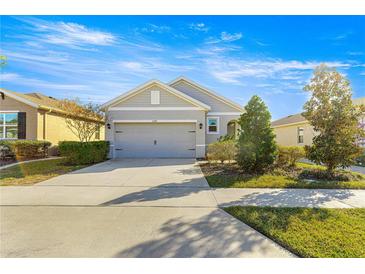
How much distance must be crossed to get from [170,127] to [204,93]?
4351mm

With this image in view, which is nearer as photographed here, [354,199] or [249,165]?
[354,199]

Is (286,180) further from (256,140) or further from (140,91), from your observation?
(140,91)

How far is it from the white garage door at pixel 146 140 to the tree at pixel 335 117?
804 cm

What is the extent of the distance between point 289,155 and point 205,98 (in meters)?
7.79

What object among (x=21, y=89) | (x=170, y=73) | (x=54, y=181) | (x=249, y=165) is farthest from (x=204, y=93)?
(x=21, y=89)

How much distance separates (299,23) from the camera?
5.24 metres

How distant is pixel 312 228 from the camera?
11.3ft

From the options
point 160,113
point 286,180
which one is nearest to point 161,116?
point 160,113

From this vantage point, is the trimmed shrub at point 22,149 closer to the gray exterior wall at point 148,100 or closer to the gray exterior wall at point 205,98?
the gray exterior wall at point 148,100

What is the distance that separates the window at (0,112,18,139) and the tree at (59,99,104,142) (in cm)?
316

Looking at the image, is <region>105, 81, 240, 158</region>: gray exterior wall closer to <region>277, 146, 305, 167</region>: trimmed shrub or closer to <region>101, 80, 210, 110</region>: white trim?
<region>101, 80, 210, 110</region>: white trim

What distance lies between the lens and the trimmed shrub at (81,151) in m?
10.8

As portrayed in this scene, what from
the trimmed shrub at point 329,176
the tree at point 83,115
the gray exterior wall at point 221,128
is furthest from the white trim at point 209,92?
the trimmed shrub at point 329,176

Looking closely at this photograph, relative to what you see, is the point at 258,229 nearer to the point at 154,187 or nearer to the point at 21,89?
the point at 154,187
